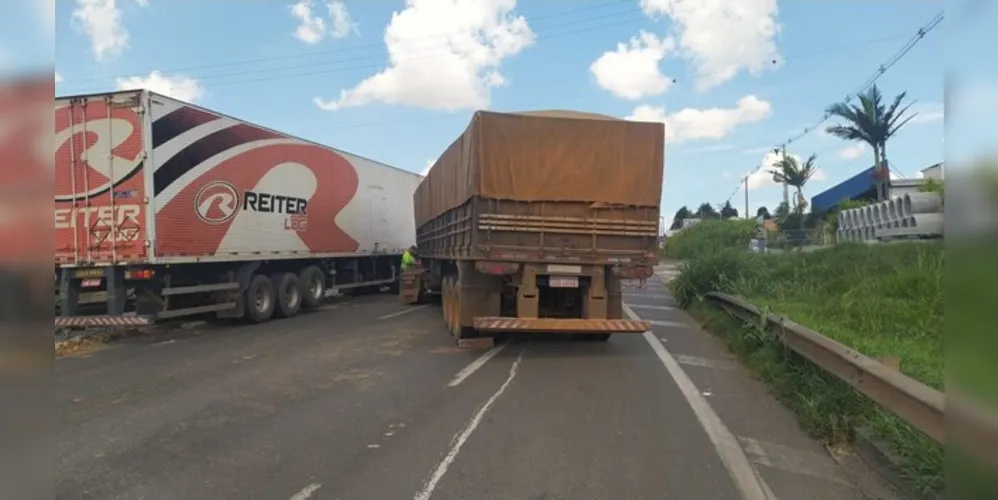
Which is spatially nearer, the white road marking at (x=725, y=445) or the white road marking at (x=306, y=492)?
the white road marking at (x=306, y=492)

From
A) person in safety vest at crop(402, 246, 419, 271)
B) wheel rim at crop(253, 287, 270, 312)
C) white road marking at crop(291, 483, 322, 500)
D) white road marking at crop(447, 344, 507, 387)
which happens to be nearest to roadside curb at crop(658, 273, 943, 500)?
white road marking at crop(291, 483, 322, 500)

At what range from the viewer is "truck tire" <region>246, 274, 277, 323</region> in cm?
1451

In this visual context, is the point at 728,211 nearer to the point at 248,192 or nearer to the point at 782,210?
the point at 782,210

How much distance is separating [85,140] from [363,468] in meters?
9.20

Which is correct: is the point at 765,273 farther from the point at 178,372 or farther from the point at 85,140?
the point at 85,140

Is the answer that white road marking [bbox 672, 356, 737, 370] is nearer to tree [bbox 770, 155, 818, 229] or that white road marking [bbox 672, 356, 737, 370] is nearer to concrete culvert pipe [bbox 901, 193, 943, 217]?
concrete culvert pipe [bbox 901, 193, 943, 217]

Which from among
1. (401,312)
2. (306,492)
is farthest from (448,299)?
(306,492)

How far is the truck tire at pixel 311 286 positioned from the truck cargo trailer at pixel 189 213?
46mm

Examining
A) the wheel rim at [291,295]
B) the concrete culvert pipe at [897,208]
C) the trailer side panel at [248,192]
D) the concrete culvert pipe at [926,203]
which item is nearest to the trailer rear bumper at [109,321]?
the trailer side panel at [248,192]

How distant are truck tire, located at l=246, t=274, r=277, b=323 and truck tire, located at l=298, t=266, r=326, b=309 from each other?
149cm

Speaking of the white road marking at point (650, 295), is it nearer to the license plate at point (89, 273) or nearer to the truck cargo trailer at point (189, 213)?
the truck cargo trailer at point (189, 213)

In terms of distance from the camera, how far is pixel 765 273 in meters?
15.5

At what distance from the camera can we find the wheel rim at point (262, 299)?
15.0 metres

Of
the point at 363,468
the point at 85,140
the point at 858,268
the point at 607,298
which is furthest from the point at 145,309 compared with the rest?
the point at 858,268
